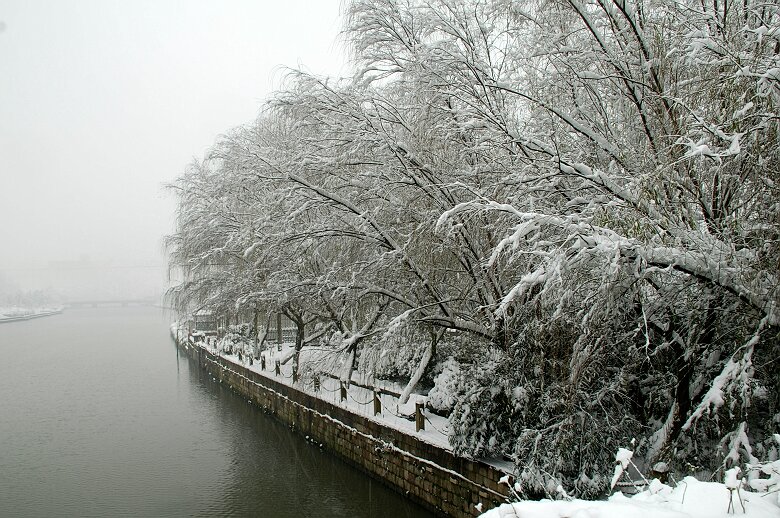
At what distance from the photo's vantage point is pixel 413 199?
9891 mm

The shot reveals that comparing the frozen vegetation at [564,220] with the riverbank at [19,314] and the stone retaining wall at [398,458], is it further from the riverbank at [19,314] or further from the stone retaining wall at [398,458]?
the riverbank at [19,314]

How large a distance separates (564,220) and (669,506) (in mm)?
2803

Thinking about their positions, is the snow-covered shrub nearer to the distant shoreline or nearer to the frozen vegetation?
the frozen vegetation

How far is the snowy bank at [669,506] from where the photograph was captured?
2729 mm

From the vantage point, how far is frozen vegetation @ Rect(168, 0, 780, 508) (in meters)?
4.93

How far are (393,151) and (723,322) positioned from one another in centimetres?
536

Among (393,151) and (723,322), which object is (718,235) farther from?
(393,151)

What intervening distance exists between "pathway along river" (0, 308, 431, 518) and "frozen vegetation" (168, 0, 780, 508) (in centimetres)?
263

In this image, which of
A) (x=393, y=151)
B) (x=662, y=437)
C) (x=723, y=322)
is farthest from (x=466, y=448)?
(x=393, y=151)

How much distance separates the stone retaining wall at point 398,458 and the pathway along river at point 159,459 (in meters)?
0.31

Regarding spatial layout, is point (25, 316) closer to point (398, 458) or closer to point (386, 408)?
point (386, 408)

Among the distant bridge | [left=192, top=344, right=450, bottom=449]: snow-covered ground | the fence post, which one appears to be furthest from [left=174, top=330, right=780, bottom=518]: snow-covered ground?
the distant bridge

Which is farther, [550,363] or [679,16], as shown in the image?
[550,363]

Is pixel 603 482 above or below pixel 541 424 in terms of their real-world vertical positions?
below
